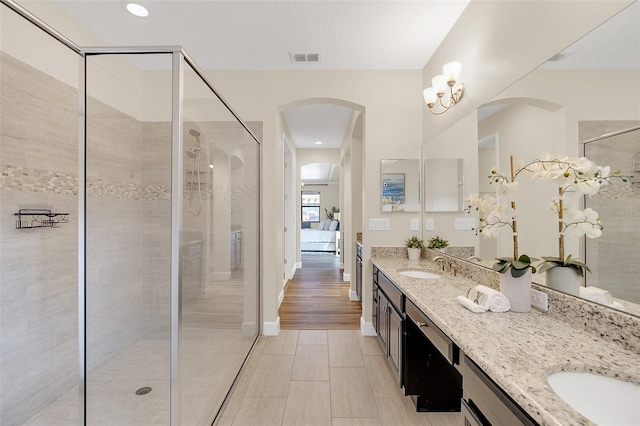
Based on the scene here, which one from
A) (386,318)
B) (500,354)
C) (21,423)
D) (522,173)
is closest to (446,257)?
(386,318)

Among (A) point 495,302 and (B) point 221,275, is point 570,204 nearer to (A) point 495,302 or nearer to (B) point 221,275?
(A) point 495,302

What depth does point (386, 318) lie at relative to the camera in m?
2.37

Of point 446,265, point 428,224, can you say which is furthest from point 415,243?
point 446,265

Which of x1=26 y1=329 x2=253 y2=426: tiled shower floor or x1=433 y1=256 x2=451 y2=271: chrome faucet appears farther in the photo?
x1=433 y1=256 x2=451 y2=271: chrome faucet

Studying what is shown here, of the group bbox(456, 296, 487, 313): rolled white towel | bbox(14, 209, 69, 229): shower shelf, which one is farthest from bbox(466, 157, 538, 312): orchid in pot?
bbox(14, 209, 69, 229): shower shelf

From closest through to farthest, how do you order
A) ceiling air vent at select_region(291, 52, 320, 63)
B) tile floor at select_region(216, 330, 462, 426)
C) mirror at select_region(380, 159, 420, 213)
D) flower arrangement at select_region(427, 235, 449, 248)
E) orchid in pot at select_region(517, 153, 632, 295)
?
orchid in pot at select_region(517, 153, 632, 295) → tile floor at select_region(216, 330, 462, 426) → flower arrangement at select_region(427, 235, 449, 248) → ceiling air vent at select_region(291, 52, 320, 63) → mirror at select_region(380, 159, 420, 213)

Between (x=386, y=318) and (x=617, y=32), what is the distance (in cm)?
211

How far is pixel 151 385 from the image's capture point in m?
1.92

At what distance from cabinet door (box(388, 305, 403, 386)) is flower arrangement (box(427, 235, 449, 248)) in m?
0.83

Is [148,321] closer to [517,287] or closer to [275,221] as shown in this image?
[275,221]

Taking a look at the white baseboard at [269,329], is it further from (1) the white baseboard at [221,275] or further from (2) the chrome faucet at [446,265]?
(2) the chrome faucet at [446,265]

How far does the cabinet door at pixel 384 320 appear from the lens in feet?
7.66

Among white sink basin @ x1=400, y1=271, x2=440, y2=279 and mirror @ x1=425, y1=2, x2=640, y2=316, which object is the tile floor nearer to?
white sink basin @ x1=400, y1=271, x2=440, y2=279

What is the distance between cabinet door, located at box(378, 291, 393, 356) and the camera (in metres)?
2.33
